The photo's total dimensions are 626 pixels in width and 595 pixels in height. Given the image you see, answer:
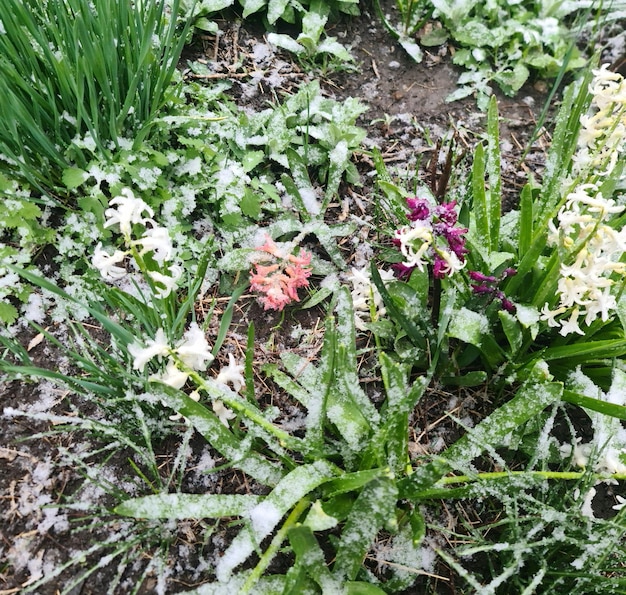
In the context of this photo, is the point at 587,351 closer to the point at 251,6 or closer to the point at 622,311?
the point at 622,311

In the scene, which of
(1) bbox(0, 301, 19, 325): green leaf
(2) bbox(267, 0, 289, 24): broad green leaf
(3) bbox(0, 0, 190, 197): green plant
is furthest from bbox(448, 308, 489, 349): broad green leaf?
(2) bbox(267, 0, 289, 24): broad green leaf

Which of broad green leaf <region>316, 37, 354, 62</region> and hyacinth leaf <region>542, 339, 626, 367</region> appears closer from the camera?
hyacinth leaf <region>542, 339, 626, 367</region>

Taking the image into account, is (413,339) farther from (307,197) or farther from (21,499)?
(21,499)

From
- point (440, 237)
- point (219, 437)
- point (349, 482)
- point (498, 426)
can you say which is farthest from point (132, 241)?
point (498, 426)

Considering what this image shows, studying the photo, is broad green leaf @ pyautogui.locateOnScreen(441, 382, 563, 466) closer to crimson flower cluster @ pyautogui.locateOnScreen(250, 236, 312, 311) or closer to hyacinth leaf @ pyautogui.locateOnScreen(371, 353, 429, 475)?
hyacinth leaf @ pyautogui.locateOnScreen(371, 353, 429, 475)

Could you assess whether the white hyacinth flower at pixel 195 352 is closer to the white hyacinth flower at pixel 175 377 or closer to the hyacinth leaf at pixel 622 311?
the white hyacinth flower at pixel 175 377
